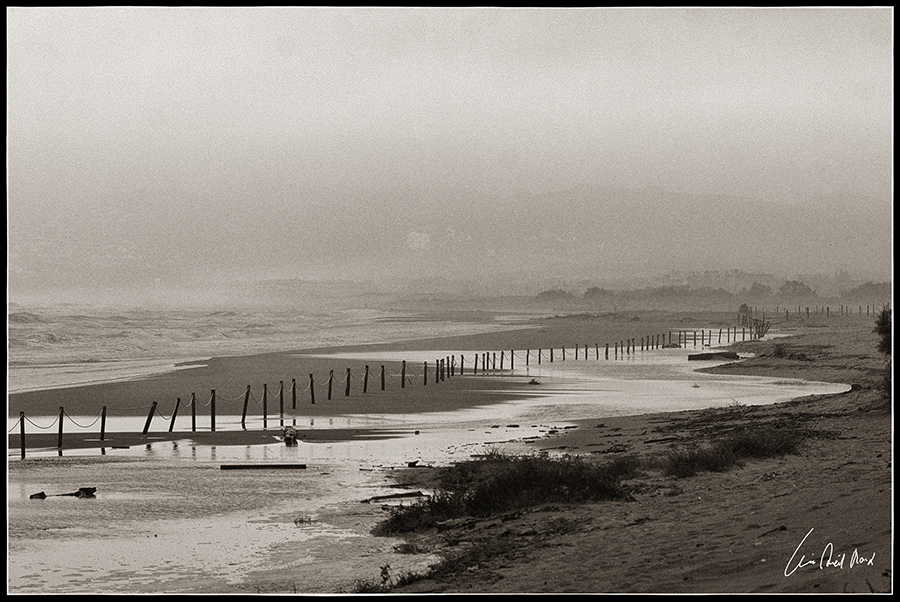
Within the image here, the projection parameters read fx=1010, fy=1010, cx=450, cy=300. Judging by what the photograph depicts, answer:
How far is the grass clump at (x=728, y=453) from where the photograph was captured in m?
14.8

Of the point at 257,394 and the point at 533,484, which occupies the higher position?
the point at 533,484

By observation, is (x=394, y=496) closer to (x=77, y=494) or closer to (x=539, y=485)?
(x=539, y=485)

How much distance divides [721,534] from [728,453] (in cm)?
453

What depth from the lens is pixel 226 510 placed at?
581 inches

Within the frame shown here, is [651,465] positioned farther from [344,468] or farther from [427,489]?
[344,468]

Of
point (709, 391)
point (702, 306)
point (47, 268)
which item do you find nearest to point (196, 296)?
point (47, 268)

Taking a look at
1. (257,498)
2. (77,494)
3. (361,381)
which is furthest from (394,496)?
(361,381)

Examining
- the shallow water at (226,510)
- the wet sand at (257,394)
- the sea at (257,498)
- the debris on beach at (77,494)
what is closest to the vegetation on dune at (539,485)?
the sea at (257,498)

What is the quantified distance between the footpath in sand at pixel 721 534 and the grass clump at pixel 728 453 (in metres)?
0.19

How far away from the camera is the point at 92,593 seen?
10.7 metres

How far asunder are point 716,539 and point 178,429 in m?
16.6
